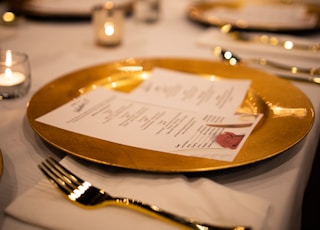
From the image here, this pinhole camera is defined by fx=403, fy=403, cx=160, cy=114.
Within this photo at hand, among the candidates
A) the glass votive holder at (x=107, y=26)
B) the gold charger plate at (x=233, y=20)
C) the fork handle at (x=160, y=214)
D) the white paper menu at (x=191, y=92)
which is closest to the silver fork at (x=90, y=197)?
the fork handle at (x=160, y=214)

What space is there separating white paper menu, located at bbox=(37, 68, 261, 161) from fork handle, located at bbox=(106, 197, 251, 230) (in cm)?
9

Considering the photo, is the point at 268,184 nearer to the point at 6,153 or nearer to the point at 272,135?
the point at 272,135

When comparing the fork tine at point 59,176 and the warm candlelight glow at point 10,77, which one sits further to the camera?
the warm candlelight glow at point 10,77

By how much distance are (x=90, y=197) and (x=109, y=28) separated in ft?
2.00

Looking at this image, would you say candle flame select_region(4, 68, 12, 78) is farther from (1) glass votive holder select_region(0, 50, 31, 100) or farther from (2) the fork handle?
(2) the fork handle

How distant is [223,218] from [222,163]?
7 cm

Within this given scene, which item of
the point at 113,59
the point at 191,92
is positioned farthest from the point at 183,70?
the point at 113,59

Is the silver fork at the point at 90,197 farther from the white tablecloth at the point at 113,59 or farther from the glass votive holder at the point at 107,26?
the glass votive holder at the point at 107,26

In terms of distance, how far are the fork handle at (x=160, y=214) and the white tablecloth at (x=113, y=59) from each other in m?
0.07

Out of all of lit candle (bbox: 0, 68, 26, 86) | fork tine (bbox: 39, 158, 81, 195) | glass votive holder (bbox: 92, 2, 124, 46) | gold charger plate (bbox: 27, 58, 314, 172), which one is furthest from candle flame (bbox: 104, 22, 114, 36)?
fork tine (bbox: 39, 158, 81, 195)

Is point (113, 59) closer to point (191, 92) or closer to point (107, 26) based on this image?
point (107, 26)

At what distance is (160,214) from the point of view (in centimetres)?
40

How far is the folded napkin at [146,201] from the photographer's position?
39 cm

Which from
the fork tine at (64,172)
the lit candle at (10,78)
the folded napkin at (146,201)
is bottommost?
the folded napkin at (146,201)
